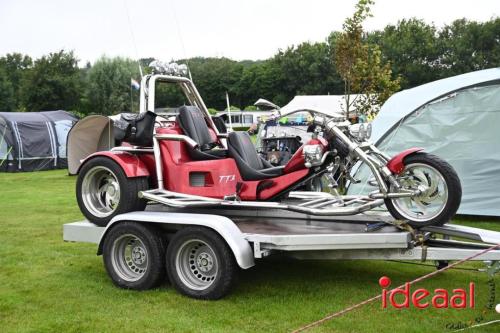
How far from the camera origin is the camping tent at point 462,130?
31.4 feet

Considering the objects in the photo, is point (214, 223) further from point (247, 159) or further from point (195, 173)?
point (247, 159)

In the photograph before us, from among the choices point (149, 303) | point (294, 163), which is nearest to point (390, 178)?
point (294, 163)

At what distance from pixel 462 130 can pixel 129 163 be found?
594cm

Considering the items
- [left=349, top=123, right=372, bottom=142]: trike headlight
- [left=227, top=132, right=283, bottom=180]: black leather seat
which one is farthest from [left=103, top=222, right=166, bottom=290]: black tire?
[left=349, top=123, right=372, bottom=142]: trike headlight

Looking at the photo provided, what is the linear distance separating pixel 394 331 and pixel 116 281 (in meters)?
2.96

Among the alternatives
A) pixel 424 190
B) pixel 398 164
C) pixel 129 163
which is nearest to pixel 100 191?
pixel 129 163

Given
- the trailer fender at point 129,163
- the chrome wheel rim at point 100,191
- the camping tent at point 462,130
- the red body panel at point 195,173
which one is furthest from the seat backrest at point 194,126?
the camping tent at point 462,130

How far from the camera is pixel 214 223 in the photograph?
18.5ft

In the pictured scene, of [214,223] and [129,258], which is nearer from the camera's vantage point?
[214,223]

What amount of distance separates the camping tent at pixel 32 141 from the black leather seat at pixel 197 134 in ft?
55.2

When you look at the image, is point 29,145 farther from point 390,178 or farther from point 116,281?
point 390,178

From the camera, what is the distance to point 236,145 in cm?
648

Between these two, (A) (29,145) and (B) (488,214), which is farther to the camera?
(A) (29,145)

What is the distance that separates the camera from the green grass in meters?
5.11
